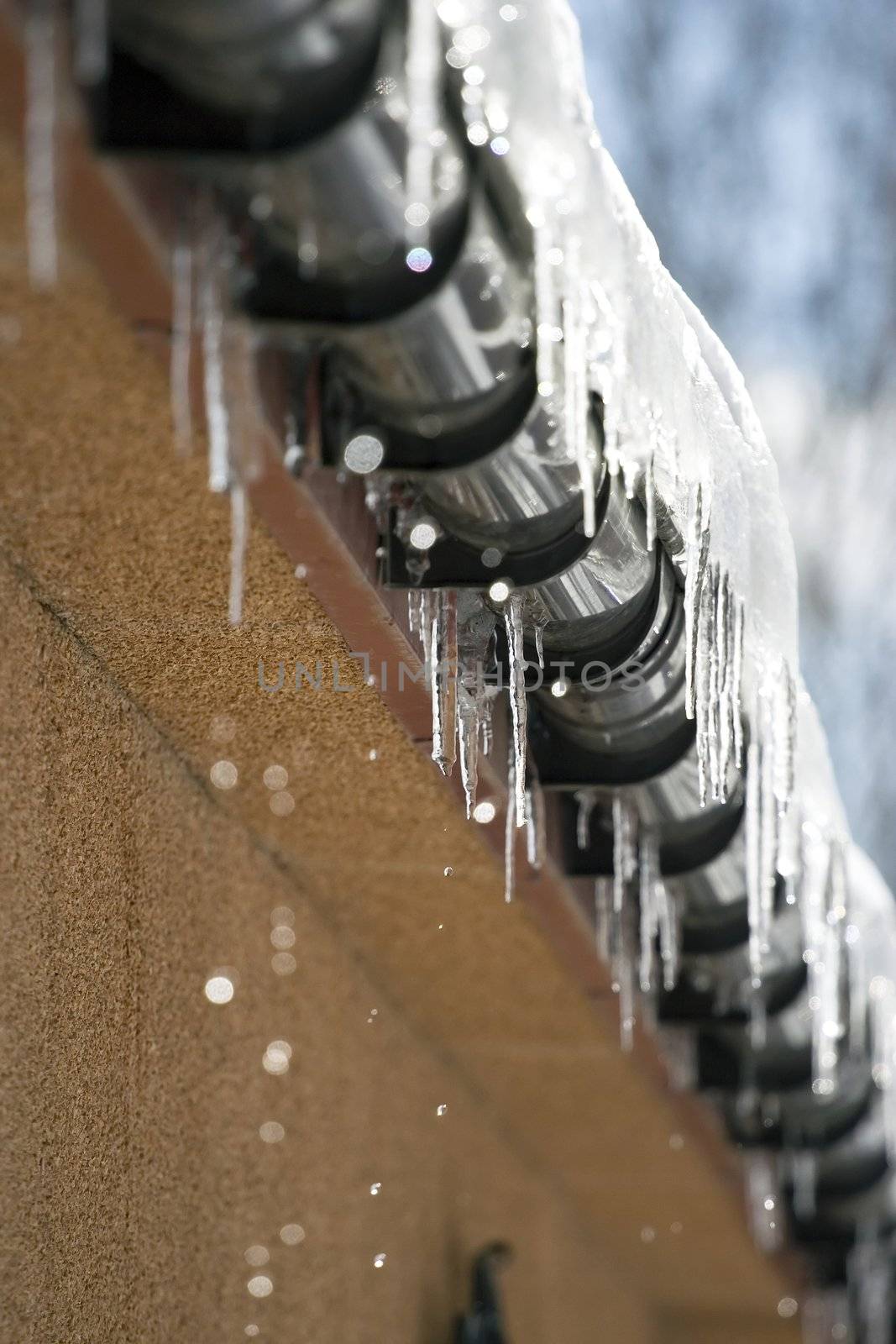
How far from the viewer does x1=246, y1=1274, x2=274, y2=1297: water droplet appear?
3104 mm

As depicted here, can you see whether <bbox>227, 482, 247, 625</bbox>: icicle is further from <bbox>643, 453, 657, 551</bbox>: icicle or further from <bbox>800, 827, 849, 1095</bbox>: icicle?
<bbox>800, 827, 849, 1095</bbox>: icicle

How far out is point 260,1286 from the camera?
10.3 ft

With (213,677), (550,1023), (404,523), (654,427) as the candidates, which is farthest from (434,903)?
(654,427)

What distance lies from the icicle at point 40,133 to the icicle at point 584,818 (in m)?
1.78

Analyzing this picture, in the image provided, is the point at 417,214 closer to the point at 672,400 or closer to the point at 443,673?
the point at 672,400

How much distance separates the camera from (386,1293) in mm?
3984

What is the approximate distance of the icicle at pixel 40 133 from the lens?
121 cm

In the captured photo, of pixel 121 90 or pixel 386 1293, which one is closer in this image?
pixel 121 90

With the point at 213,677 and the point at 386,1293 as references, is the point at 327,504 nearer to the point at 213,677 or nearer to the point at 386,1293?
the point at 213,677

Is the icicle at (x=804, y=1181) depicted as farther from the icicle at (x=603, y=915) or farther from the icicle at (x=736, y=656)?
A: the icicle at (x=736, y=656)

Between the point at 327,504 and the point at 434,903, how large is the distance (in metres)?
1.64

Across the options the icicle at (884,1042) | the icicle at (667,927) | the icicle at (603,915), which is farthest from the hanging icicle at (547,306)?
the icicle at (884,1042)

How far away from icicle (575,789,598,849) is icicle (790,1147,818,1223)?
2143 mm

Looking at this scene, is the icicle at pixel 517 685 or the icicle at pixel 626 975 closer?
the icicle at pixel 517 685
